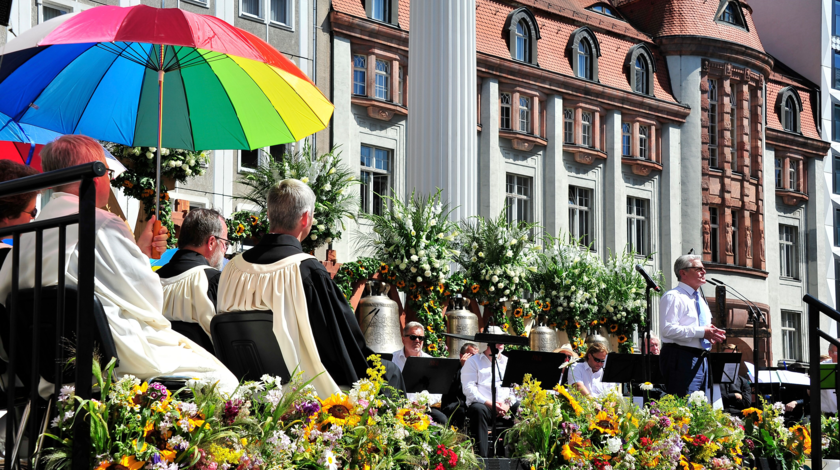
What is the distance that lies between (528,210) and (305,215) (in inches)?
1032

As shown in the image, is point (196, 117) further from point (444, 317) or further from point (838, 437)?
point (444, 317)

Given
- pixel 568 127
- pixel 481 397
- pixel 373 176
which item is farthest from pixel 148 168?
pixel 568 127

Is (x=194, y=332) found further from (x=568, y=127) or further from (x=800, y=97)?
(x=800, y=97)

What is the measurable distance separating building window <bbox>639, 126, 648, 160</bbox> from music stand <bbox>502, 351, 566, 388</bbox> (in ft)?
84.2

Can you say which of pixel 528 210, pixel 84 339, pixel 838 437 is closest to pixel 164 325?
pixel 84 339

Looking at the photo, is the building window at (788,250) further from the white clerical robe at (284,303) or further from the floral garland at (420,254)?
the white clerical robe at (284,303)

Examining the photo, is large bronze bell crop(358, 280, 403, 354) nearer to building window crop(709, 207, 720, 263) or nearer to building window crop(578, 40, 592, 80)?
building window crop(578, 40, 592, 80)

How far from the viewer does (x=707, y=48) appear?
34.6 meters

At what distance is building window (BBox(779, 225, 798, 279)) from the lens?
38.1 m

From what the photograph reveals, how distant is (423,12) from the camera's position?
16.6 m

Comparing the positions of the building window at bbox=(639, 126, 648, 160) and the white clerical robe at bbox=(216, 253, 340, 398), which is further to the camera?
the building window at bbox=(639, 126, 648, 160)

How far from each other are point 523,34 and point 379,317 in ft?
59.7

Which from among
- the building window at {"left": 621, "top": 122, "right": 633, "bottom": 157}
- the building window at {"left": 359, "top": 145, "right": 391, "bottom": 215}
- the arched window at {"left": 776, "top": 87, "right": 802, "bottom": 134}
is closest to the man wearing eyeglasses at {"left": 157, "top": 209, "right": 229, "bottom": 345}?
the building window at {"left": 359, "top": 145, "right": 391, "bottom": 215}

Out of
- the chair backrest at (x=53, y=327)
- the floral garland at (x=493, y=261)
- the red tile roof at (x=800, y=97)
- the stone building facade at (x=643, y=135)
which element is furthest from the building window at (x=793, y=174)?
the chair backrest at (x=53, y=327)
